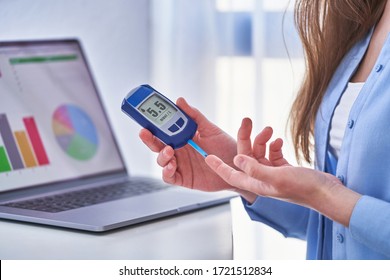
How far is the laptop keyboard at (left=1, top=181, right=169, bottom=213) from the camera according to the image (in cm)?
96

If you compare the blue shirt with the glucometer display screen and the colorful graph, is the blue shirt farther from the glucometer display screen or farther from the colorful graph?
the colorful graph

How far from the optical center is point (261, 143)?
2.87 ft

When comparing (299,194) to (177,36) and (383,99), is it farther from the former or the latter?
(177,36)

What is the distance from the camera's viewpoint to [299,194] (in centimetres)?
73

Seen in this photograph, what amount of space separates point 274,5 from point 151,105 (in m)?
0.81

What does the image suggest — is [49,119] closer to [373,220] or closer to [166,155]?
[166,155]

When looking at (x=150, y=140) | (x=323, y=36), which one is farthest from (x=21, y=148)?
(x=323, y=36)

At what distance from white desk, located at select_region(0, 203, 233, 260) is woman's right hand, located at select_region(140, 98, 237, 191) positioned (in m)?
0.06

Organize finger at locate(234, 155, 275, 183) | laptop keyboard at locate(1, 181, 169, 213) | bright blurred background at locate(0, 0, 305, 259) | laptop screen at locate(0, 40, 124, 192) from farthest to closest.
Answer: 1. bright blurred background at locate(0, 0, 305, 259)
2. laptop screen at locate(0, 40, 124, 192)
3. laptop keyboard at locate(1, 181, 169, 213)
4. finger at locate(234, 155, 275, 183)

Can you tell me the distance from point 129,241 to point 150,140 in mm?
139

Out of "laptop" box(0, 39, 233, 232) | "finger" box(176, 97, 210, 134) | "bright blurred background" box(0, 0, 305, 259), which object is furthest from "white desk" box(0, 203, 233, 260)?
"bright blurred background" box(0, 0, 305, 259)

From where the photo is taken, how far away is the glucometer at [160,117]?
33.2 inches

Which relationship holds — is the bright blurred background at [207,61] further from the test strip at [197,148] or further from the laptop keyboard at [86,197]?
the test strip at [197,148]
